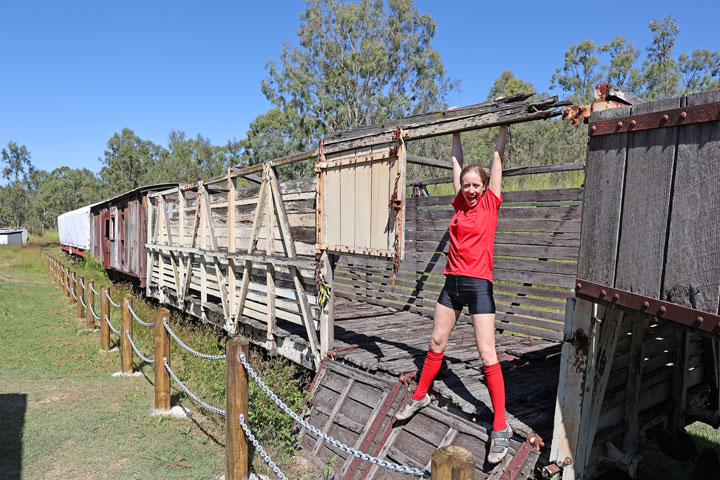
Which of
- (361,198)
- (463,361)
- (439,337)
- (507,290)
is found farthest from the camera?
(507,290)

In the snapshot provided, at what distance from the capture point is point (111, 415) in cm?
573

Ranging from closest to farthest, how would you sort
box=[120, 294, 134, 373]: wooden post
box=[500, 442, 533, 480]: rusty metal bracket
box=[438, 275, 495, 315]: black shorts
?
1. box=[500, 442, 533, 480]: rusty metal bracket
2. box=[438, 275, 495, 315]: black shorts
3. box=[120, 294, 134, 373]: wooden post

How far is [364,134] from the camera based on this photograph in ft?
15.4

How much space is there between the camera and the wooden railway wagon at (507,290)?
7.79 ft

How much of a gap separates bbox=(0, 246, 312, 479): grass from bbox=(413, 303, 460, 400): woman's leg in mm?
1684

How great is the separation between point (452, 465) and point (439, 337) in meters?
1.72

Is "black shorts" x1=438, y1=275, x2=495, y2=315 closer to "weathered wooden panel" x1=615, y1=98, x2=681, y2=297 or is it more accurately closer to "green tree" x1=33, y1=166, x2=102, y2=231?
"weathered wooden panel" x1=615, y1=98, x2=681, y2=297

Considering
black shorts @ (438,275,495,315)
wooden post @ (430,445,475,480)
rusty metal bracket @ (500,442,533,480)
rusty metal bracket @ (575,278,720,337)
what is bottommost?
rusty metal bracket @ (500,442,533,480)

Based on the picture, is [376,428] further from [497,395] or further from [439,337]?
[497,395]

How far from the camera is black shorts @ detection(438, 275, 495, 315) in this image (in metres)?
3.45

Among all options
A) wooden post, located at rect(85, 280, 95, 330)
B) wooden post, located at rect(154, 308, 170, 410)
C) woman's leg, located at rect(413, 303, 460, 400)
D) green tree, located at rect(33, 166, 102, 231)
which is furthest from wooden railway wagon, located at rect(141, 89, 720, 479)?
green tree, located at rect(33, 166, 102, 231)

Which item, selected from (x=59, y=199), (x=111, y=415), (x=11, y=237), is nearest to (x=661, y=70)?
(x=111, y=415)

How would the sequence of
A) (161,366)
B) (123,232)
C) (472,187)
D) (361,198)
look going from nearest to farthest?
(472,187) → (361,198) → (161,366) → (123,232)

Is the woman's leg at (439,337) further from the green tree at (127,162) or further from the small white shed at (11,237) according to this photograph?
the green tree at (127,162)
